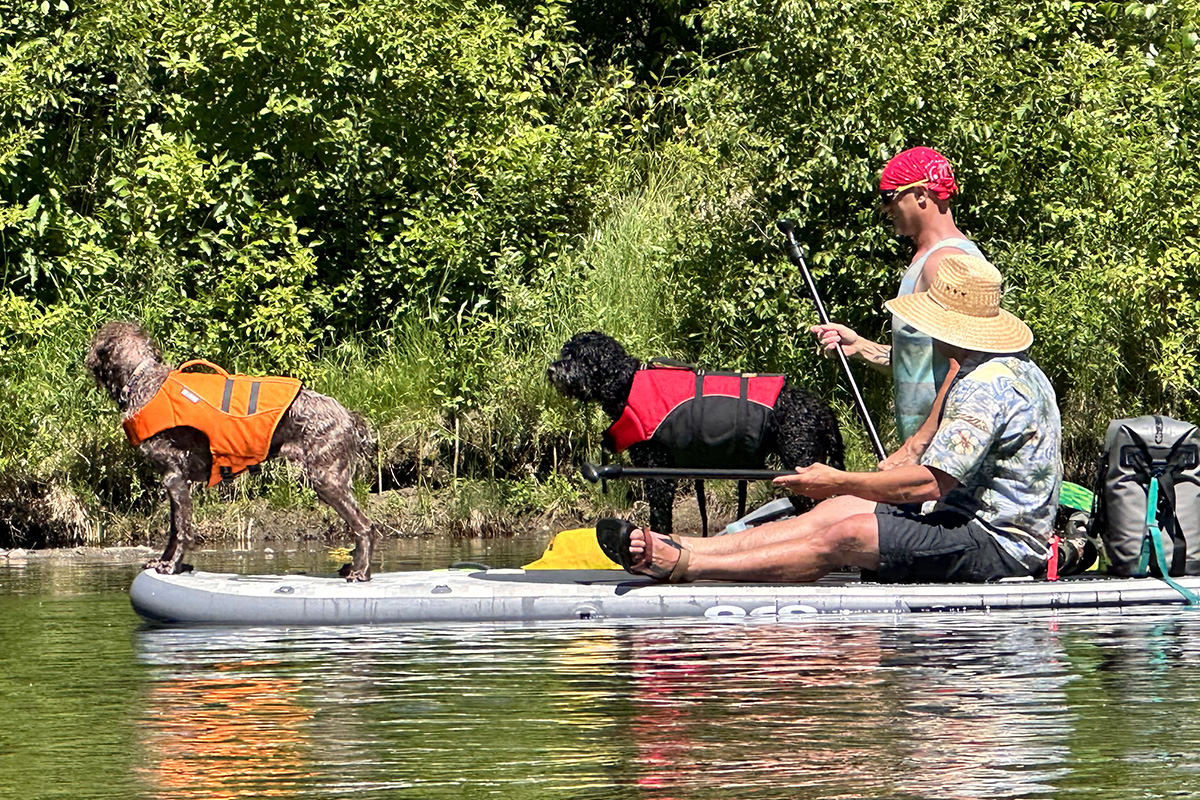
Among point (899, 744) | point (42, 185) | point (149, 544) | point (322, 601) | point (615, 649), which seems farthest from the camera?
point (42, 185)

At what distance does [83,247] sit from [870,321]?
20.0 feet

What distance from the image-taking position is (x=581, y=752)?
20.0 ft

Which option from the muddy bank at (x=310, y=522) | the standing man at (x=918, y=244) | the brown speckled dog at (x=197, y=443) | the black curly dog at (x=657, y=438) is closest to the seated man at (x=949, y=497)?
the standing man at (x=918, y=244)

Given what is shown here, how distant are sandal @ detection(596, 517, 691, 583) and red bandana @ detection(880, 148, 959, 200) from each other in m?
1.97

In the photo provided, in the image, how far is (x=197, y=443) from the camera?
32.9 feet

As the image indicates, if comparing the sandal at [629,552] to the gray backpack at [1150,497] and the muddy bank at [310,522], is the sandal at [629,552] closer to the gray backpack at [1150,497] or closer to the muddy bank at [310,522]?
the gray backpack at [1150,497]

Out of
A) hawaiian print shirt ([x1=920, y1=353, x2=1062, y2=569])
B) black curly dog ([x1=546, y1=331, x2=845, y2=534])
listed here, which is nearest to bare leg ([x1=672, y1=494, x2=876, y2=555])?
hawaiian print shirt ([x1=920, y1=353, x2=1062, y2=569])

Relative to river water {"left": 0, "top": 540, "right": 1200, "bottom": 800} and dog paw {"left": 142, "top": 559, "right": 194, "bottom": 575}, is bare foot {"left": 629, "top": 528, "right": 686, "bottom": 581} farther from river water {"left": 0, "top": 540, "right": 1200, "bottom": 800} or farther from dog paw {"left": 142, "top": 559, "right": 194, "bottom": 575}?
dog paw {"left": 142, "top": 559, "right": 194, "bottom": 575}

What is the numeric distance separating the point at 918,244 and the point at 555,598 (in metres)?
2.36

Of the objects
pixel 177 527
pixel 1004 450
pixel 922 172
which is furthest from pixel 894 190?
pixel 177 527

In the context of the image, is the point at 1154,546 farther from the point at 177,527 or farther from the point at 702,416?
the point at 177,527

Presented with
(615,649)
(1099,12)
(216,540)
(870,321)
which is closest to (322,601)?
(615,649)

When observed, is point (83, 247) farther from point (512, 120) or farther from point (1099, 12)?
point (1099, 12)

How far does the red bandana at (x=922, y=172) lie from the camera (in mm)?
9281
